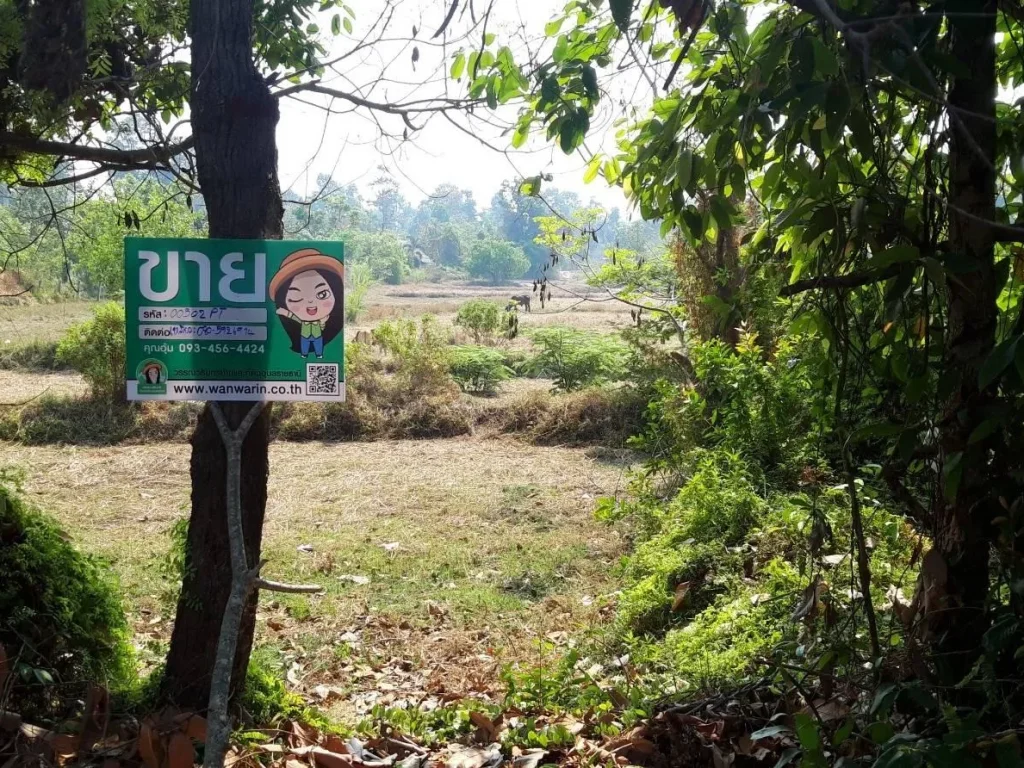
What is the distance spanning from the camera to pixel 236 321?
7.67 feet

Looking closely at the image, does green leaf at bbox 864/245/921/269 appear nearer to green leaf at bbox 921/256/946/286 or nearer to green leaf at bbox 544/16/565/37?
green leaf at bbox 921/256/946/286

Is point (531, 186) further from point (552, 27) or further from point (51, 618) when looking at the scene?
point (51, 618)

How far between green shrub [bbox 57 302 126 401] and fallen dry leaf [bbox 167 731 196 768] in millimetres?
9357

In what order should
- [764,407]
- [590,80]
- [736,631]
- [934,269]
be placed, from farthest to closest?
[764,407]
[736,631]
[590,80]
[934,269]

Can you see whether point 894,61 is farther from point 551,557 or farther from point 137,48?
point 551,557

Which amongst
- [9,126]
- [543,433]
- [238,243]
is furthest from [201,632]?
[543,433]

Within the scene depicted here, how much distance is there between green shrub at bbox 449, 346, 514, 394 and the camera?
41.7ft

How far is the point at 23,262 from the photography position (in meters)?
4.74

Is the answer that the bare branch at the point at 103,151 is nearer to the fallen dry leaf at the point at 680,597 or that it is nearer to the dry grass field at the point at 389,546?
the dry grass field at the point at 389,546

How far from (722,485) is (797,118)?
11.7 feet

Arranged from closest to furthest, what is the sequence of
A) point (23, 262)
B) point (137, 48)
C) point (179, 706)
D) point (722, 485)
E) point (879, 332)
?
point (879, 332) → point (179, 706) → point (137, 48) → point (23, 262) → point (722, 485)

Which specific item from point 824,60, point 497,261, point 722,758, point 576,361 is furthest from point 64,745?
point 497,261

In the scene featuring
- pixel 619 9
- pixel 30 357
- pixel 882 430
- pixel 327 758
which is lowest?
pixel 327 758

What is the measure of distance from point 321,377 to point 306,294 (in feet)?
0.76
